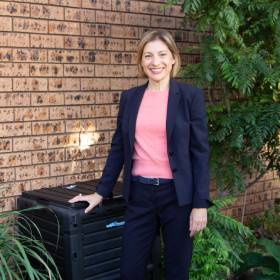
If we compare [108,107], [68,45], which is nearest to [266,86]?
[108,107]

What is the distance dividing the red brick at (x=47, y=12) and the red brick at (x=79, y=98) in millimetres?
638

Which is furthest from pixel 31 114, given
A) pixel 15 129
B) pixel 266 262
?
pixel 266 262

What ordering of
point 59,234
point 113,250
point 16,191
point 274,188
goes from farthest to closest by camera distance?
point 274,188
point 16,191
point 113,250
point 59,234

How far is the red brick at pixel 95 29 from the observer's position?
4.74 metres

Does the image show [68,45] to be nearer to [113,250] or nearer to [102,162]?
[102,162]

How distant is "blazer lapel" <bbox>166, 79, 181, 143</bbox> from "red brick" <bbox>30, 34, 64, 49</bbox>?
1389 millimetres

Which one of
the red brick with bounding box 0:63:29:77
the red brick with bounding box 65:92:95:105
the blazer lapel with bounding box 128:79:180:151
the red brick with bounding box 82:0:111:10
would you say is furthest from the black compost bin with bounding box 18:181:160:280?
the red brick with bounding box 82:0:111:10

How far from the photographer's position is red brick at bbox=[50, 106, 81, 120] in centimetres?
456

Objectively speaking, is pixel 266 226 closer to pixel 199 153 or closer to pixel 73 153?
pixel 73 153

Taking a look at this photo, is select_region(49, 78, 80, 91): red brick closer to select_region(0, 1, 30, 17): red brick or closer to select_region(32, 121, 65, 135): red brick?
select_region(32, 121, 65, 135): red brick

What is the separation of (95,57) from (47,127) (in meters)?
0.78

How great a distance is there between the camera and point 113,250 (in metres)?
4.09

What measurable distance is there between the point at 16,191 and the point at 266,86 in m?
2.48

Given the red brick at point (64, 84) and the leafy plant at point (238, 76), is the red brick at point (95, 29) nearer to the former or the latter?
the red brick at point (64, 84)
